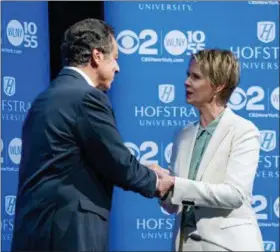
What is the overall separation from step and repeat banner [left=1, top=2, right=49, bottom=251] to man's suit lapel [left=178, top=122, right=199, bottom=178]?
6.87ft

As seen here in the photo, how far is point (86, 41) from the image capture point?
358 centimetres

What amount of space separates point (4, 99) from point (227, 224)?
247 cm

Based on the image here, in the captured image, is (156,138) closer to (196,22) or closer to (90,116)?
(196,22)

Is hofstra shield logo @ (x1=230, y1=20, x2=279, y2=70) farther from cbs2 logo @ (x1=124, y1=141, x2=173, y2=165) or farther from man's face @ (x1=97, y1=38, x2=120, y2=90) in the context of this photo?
man's face @ (x1=97, y1=38, x2=120, y2=90)

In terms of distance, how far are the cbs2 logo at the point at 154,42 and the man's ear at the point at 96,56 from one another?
2.56 meters

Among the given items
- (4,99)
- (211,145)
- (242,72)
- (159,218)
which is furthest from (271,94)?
(211,145)

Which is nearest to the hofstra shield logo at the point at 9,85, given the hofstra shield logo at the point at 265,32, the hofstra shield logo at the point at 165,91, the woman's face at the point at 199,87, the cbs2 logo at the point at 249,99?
the hofstra shield logo at the point at 165,91

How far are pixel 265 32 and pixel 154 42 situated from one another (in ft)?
2.55

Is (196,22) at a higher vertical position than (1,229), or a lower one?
higher

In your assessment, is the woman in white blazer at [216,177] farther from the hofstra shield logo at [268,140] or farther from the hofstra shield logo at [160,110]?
the hofstra shield logo at [268,140]

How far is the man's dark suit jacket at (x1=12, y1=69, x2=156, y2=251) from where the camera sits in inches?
135

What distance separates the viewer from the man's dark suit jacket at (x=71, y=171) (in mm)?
3430

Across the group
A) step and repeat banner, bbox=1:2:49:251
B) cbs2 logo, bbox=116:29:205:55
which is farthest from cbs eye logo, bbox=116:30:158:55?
step and repeat banner, bbox=1:2:49:251

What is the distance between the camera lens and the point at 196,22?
20.4ft
